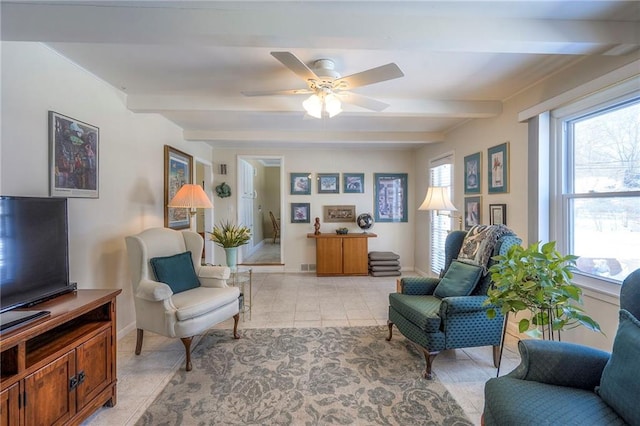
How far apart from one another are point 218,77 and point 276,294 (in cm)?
287

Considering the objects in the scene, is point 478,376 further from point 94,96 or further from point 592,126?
point 94,96

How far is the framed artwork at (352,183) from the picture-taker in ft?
18.0

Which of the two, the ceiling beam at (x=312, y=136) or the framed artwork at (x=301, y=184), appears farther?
the framed artwork at (x=301, y=184)

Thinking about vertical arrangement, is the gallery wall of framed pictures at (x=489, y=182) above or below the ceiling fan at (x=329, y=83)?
below

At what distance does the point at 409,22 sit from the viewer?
1643 mm

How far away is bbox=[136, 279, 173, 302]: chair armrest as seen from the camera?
2174 mm

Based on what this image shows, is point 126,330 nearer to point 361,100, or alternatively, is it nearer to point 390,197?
point 361,100

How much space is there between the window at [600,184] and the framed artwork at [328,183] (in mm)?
3476

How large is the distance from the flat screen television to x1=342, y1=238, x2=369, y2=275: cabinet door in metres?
3.89

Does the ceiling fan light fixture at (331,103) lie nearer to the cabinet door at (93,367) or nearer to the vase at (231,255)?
the vase at (231,255)

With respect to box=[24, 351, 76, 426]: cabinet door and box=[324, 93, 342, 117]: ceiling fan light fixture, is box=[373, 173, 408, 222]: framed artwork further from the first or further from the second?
box=[24, 351, 76, 426]: cabinet door

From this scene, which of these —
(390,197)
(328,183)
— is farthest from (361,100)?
(390,197)

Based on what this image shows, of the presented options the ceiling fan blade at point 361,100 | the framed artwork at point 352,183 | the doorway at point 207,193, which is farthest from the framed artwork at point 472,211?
the doorway at point 207,193

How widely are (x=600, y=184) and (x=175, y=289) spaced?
3.50 metres
